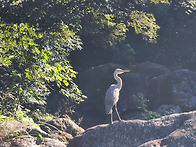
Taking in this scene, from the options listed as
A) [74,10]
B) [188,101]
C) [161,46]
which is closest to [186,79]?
[188,101]

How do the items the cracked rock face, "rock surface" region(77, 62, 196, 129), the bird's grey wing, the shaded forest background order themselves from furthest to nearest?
"rock surface" region(77, 62, 196, 129), the bird's grey wing, the cracked rock face, the shaded forest background

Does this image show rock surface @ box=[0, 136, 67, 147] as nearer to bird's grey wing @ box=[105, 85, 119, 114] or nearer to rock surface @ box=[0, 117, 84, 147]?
rock surface @ box=[0, 117, 84, 147]

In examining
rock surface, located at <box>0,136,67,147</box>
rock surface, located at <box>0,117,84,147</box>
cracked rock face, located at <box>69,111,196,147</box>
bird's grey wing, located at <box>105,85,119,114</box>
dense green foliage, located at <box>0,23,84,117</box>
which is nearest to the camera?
rock surface, located at <box>0,117,84,147</box>

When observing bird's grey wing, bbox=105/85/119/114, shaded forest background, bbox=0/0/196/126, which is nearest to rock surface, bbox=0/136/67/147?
shaded forest background, bbox=0/0/196/126

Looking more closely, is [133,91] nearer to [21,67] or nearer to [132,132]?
[132,132]

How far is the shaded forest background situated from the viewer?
10.3m

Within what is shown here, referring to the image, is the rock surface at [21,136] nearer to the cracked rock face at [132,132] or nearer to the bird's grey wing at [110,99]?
the cracked rock face at [132,132]

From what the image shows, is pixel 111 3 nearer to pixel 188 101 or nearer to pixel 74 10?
pixel 74 10

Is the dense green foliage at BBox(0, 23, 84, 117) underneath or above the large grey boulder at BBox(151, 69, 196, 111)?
underneath

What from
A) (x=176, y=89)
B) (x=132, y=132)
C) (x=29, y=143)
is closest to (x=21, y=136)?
(x=29, y=143)

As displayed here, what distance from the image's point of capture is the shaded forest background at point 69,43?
1031cm

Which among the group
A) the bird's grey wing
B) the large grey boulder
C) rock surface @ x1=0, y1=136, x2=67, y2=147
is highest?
the large grey boulder

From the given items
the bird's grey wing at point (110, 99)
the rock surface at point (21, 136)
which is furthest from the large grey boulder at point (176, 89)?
the rock surface at point (21, 136)

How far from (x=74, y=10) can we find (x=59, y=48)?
198cm
